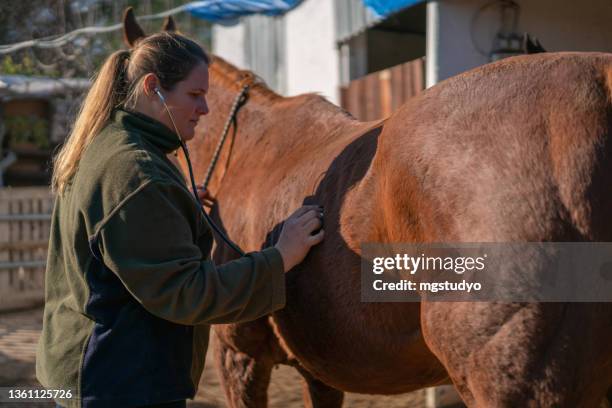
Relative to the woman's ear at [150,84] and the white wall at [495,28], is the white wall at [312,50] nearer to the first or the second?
the white wall at [495,28]

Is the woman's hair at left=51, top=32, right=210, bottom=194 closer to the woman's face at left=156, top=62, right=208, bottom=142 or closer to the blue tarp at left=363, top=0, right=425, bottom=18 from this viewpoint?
the woman's face at left=156, top=62, right=208, bottom=142

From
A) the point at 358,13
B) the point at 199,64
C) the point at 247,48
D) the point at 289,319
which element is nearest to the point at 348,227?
the point at 289,319

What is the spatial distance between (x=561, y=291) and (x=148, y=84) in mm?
1277

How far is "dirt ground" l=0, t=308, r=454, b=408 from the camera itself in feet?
16.1

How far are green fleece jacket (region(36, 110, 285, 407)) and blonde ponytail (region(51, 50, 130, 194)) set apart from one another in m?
0.03

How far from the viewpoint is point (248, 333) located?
9.41 feet

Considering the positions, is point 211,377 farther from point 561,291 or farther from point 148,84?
point 561,291

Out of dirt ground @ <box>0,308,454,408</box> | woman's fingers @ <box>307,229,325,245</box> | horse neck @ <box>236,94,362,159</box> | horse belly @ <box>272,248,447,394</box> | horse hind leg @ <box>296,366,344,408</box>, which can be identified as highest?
horse neck @ <box>236,94,362,159</box>

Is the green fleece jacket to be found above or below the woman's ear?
below

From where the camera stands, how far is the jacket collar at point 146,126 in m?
2.15

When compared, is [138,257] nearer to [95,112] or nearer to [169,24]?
[95,112]

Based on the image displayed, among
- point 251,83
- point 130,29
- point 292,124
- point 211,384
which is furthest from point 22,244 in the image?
point 292,124

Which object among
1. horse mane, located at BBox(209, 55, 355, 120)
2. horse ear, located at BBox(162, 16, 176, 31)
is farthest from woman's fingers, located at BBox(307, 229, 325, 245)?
horse ear, located at BBox(162, 16, 176, 31)

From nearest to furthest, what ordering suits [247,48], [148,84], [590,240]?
[590,240]
[148,84]
[247,48]
